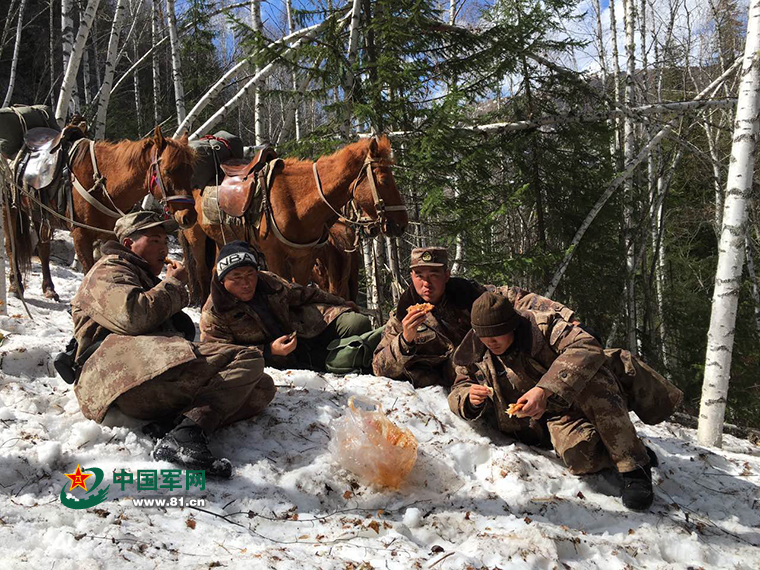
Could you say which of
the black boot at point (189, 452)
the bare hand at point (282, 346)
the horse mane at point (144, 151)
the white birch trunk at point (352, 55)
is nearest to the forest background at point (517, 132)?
the white birch trunk at point (352, 55)

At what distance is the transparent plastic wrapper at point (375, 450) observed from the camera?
125 inches

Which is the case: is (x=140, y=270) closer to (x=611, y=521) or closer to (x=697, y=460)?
(x=611, y=521)

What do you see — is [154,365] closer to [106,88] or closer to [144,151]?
[144,151]

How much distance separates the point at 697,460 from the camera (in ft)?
14.2

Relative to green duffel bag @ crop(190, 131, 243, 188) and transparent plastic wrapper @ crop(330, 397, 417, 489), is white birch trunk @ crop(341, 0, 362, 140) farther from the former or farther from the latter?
transparent plastic wrapper @ crop(330, 397, 417, 489)

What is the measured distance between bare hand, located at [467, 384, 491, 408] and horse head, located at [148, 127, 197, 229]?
4.17 meters

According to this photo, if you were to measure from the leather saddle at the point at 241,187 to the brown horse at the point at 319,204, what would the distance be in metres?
0.24

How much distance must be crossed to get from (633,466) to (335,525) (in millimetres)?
1921

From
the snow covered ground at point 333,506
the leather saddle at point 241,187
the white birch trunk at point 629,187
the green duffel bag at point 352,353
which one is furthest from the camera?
the white birch trunk at point 629,187

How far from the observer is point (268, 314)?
4.65m

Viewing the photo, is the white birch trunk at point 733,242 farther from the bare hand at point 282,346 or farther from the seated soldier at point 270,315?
the bare hand at point 282,346

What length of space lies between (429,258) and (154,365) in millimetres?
2306

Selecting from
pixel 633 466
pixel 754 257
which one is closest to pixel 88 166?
pixel 633 466

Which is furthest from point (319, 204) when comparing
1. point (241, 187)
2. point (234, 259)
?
point (234, 259)
